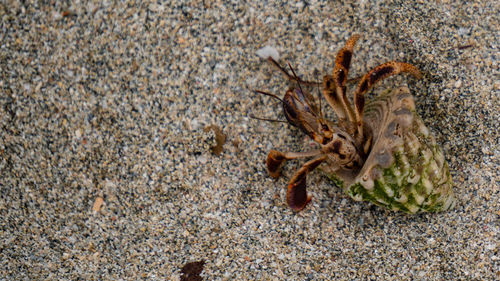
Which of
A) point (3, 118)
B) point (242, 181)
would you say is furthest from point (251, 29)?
point (3, 118)

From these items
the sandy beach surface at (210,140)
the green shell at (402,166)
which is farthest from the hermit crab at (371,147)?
the sandy beach surface at (210,140)

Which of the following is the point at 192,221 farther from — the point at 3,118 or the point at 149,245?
the point at 3,118

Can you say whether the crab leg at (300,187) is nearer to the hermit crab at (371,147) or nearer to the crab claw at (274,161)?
the hermit crab at (371,147)

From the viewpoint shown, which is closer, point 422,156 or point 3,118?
point 422,156

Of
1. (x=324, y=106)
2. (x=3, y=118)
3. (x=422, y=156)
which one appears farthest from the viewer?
(x=324, y=106)

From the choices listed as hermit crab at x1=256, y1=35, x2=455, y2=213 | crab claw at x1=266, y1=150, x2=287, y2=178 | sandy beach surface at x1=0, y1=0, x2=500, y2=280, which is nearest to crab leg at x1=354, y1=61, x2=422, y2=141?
hermit crab at x1=256, y1=35, x2=455, y2=213

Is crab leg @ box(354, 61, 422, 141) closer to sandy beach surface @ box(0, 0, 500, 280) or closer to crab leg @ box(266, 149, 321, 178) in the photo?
sandy beach surface @ box(0, 0, 500, 280)
